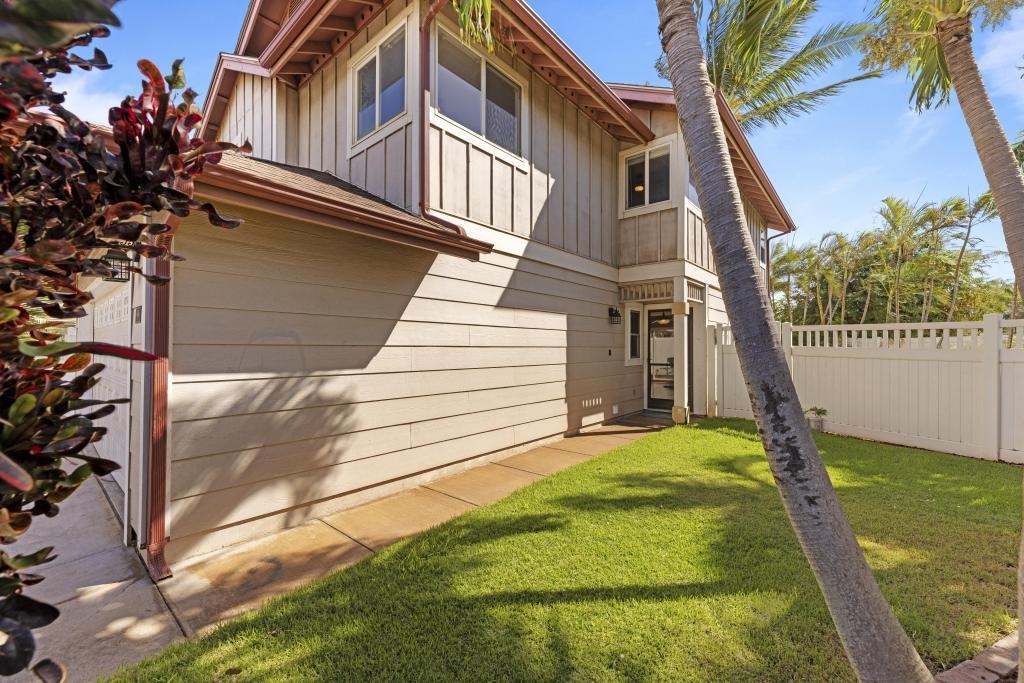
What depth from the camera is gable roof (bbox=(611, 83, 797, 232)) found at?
789 centimetres

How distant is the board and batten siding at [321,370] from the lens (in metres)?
3.37

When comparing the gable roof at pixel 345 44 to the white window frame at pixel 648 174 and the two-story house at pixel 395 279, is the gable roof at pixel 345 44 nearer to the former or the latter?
the two-story house at pixel 395 279

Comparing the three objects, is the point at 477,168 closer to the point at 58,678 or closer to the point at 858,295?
the point at 58,678

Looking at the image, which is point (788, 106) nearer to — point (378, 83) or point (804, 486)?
point (378, 83)

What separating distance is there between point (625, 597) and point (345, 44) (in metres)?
7.44

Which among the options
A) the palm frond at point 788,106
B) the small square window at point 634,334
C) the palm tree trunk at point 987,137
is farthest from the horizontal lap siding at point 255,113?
the palm frond at point 788,106

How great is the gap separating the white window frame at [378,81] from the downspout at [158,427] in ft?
10.3

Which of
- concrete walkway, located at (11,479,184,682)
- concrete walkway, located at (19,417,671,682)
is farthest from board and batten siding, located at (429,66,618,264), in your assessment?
concrete walkway, located at (11,479,184,682)

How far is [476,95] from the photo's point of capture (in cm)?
577

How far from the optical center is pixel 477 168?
5.70 m

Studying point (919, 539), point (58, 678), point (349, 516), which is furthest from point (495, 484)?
point (58, 678)

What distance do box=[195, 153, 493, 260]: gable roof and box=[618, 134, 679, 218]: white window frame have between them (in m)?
5.03

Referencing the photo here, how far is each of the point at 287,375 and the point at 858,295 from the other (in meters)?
26.5

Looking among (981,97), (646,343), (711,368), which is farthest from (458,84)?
(711,368)
